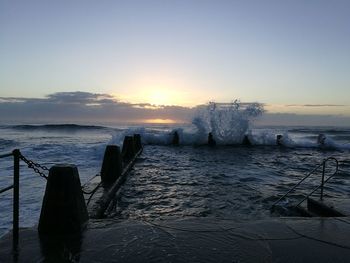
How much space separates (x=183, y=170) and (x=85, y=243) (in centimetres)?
1044

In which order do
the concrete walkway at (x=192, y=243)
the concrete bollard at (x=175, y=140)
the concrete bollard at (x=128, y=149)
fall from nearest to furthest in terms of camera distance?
the concrete walkway at (x=192, y=243) < the concrete bollard at (x=128, y=149) < the concrete bollard at (x=175, y=140)

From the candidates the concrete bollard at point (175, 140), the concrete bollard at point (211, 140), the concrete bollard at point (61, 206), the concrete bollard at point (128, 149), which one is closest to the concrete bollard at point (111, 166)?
the concrete bollard at point (61, 206)

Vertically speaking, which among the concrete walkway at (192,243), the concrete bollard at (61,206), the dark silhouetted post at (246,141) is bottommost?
the dark silhouetted post at (246,141)

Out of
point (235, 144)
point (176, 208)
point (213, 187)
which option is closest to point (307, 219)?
point (176, 208)

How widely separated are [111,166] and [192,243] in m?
6.11

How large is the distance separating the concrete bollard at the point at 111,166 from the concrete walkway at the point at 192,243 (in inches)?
184

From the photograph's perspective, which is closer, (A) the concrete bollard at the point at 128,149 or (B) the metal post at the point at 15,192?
(B) the metal post at the point at 15,192

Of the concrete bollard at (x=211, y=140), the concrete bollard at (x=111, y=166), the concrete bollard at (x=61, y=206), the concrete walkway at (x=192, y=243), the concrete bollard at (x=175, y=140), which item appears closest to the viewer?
the concrete walkway at (x=192, y=243)

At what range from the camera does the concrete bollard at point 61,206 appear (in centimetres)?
491

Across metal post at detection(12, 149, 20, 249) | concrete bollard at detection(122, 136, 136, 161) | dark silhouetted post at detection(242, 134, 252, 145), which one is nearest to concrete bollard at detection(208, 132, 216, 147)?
dark silhouetted post at detection(242, 134, 252, 145)

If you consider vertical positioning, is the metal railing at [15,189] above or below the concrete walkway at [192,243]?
above

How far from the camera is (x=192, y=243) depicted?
4.65 m

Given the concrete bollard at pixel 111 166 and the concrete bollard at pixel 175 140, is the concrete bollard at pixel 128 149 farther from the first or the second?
the concrete bollard at pixel 175 140

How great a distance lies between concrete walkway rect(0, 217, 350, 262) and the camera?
418 cm
